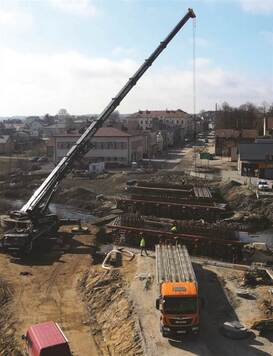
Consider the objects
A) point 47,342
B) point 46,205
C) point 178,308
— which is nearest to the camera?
point 47,342

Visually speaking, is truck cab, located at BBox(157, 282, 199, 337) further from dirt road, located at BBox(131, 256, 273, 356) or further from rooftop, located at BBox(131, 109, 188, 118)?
rooftop, located at BBox(131, 109, 188, 118)

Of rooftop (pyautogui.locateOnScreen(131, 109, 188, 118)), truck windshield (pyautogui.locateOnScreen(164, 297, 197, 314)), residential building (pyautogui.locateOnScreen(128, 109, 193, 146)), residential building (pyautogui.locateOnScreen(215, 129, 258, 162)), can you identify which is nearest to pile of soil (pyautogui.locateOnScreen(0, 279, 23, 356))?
truck windshield (pyautogui.locateOnScreen(164, 297, 197, 314))

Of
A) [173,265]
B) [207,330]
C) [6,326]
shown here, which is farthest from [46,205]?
[207,330]

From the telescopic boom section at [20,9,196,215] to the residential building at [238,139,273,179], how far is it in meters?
24.7

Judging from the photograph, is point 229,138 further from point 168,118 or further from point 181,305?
point 168,118

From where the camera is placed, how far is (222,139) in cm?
9131

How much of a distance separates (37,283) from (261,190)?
31147 millimetres

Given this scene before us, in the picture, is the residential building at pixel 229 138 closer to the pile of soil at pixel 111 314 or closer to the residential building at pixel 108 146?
the residential building at pixel 108 146

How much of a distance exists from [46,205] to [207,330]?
20.4m

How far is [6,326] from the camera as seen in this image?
23.3 m

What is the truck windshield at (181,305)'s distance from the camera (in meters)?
19.0

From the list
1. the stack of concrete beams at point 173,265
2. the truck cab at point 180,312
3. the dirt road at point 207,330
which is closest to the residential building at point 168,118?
the stack of concrete beams at point 173,265

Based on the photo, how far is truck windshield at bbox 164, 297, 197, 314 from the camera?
19.0 metres

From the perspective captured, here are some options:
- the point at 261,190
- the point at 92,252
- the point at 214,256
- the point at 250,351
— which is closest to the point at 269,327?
the point at 250,351
